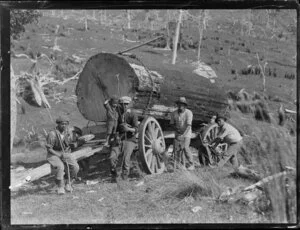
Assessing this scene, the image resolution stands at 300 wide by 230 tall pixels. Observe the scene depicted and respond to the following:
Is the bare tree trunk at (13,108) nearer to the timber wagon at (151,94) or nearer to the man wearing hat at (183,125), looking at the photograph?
the timber wagon at (151,94)

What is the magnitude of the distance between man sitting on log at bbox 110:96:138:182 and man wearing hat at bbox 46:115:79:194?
68 cm

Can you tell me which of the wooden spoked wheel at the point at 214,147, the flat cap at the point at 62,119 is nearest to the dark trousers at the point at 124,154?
the flat cap at the point at 62,119

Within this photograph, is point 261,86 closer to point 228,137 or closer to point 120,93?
point 228,137

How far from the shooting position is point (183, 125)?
39.7 feet

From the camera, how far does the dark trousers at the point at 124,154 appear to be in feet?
38.5

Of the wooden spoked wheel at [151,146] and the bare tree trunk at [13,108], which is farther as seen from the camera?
the bare tree trunk at [13,108]

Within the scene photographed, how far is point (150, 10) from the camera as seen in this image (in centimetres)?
1170

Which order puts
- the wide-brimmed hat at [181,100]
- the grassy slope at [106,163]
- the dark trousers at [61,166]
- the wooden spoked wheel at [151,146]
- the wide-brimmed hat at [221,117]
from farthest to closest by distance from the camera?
the wide-brimmed hat at [221,117], the wide-brimmed hat at [181,100], the wooden spoked wheel at [151,146], the dark trousers at [61,166], the grassy slope at [106,163]

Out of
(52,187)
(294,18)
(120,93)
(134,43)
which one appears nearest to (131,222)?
(52,187)

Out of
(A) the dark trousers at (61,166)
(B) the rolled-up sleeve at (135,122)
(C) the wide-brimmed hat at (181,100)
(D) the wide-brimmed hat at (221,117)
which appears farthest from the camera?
(D) the wide-brimmed hat at (221,117)

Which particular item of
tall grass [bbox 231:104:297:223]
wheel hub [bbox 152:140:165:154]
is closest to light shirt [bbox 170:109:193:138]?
wheel hub [bbox 152:140:165:154]

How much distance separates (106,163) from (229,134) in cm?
229

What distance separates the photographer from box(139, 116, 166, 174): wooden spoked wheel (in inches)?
460

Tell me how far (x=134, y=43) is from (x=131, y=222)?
3.21 metres
